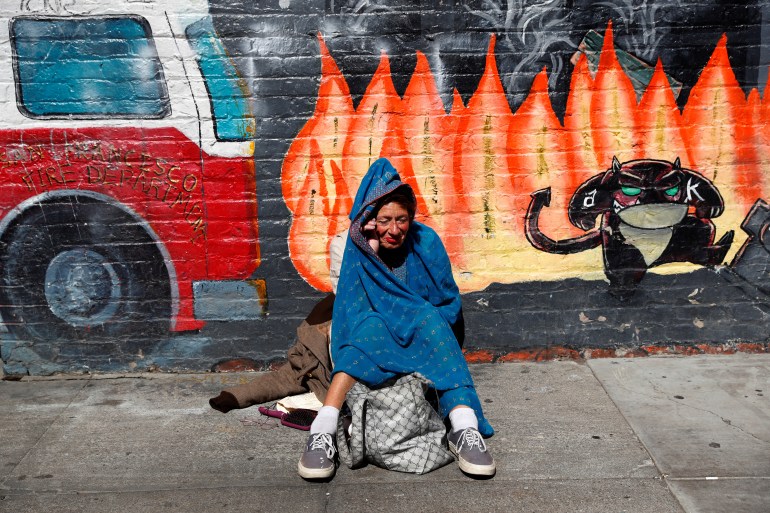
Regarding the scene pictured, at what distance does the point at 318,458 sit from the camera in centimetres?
361

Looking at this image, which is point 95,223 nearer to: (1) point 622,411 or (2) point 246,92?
(2) point 246,92

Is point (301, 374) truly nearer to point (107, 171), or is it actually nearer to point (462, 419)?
point (462, 419)

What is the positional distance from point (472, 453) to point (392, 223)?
1181 mm

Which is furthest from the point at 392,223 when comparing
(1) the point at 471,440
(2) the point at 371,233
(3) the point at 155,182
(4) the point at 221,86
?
(3) the point at 155,182

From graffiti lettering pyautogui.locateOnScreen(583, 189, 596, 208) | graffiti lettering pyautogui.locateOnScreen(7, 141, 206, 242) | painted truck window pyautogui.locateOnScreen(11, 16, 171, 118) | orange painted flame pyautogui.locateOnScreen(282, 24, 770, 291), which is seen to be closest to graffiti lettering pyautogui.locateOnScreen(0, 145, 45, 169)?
graffiti lettering pyautogui.locateOnScreen(7, 141, 206, 242)

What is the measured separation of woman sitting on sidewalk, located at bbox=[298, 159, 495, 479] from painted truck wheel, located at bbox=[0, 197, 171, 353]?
4.81ft

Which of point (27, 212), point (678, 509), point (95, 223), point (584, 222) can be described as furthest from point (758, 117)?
point (27, 212)

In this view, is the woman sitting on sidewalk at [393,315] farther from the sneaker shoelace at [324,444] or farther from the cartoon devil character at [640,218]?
the cartoon devil character at [640,218]

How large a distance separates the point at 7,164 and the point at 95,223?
620mm

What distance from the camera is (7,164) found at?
4.76 meters

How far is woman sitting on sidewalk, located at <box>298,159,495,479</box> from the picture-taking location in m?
3.79

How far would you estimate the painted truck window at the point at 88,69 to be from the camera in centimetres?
462

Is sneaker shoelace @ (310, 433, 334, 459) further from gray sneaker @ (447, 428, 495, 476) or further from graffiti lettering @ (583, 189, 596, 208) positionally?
graffiti lettering @ (583, 189, 596, 208)

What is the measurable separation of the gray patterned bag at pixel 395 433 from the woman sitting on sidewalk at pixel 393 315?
4.0 inches
